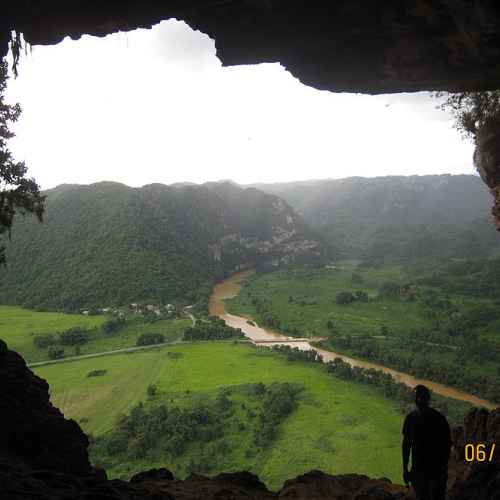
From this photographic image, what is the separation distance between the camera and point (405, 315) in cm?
5931

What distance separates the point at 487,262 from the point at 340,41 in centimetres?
9568

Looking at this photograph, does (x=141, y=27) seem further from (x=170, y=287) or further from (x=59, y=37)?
(x=170, y=287)

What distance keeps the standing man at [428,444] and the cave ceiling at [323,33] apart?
269 inches

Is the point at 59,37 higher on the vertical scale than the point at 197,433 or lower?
higher

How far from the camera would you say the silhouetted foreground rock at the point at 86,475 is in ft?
21.5

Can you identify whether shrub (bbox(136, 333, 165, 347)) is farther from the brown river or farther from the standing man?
the standing man

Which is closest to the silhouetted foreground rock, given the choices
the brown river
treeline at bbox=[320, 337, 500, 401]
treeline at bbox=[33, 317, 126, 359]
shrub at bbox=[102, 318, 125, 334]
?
the brown river

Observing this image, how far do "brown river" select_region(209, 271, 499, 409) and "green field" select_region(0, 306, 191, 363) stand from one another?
9.72 m

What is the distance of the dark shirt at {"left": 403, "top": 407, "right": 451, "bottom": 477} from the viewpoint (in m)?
5.73

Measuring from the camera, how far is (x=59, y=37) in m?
9.68

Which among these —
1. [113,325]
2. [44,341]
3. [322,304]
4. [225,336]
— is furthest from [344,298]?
[44,341]

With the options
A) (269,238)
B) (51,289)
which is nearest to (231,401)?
(51,289)
